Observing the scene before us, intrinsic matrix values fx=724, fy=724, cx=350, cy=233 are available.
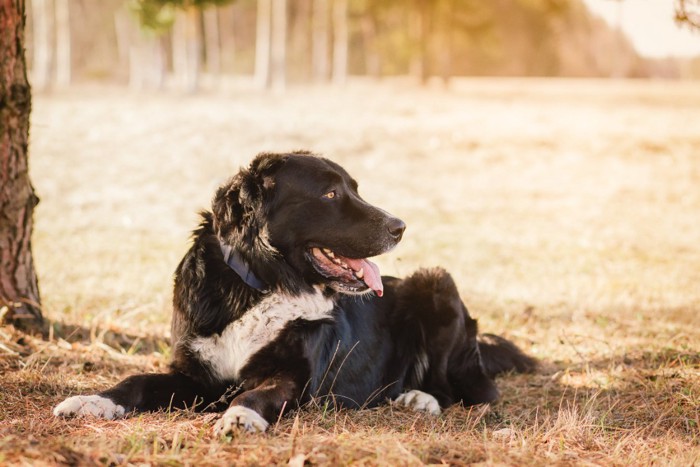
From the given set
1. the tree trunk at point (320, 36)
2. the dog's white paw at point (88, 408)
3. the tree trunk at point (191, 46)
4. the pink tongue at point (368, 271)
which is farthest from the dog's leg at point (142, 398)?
the tree trunk at point (320, 36)

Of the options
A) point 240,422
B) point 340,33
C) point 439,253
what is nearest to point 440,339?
point 240,422

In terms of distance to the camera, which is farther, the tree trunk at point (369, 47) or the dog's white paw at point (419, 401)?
the tree trunk at point (369, 47)

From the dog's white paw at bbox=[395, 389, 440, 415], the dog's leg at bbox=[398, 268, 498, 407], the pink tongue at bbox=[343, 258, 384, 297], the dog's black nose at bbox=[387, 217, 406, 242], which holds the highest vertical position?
the dog's black nose at bbox=[387, 217, 406, 242]

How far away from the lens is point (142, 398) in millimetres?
3936

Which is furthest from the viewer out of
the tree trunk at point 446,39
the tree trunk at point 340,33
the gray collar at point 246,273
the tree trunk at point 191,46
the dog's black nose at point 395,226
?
the tree trunk at point 340,33

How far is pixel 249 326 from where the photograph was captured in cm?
408

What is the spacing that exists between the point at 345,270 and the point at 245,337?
73cm

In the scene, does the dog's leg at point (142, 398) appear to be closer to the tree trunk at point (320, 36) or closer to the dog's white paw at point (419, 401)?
the dog's white paw at point (419, 401)

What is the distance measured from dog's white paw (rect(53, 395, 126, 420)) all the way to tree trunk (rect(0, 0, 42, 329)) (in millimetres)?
1831

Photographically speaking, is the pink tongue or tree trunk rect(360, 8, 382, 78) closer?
the pink tongue

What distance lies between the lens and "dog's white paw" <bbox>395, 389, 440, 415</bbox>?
4.67m

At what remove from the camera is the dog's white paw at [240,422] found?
3.38 m

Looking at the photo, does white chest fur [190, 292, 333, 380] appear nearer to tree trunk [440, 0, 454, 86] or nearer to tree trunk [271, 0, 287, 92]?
tree trunk [271, 0, 287, 92]

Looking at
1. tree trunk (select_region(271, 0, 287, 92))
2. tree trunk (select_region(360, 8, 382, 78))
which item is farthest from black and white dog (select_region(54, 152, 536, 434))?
tree trunk (select_region(360, 8, 382, 78))
